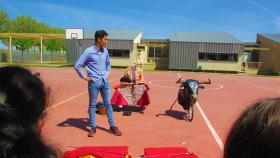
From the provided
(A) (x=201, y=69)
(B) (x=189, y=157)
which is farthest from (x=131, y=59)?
(B) (x=189, y=157)

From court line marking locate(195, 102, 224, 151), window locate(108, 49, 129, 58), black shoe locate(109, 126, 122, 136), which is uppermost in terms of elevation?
window locate(108, 49, 129, 58)

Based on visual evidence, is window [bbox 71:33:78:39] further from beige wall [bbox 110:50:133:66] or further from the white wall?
beige wall [bbox 110:50:133:66]

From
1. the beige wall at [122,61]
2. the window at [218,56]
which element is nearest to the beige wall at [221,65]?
the window at [218,56]

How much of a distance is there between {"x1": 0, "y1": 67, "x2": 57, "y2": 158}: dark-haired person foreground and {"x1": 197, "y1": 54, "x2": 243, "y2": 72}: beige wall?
123 ft

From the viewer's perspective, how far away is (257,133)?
1.21 meters

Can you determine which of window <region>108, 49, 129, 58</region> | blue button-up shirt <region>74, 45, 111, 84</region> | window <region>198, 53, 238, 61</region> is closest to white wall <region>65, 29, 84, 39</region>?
window <region>108, 49, 129, 58</region>

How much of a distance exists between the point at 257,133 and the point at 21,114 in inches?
35.4

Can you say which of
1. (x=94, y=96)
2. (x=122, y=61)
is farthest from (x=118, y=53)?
(x=94, y=96)

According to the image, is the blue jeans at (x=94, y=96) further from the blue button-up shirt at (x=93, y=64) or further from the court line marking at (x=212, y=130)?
the court line marking at (x=212, y=130)

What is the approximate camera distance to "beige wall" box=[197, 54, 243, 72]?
3791cm

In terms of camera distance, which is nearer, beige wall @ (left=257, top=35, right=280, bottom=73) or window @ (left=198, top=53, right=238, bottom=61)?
window @ (left=198, top=53, right=238, bottom=61)

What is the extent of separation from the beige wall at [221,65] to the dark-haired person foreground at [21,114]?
37.5 metres

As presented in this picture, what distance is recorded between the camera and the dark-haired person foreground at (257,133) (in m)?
1.16

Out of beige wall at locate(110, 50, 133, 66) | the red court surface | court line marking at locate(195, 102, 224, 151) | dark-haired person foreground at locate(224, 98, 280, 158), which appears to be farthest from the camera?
beige wall at locate(110, 50, 133, 66)
